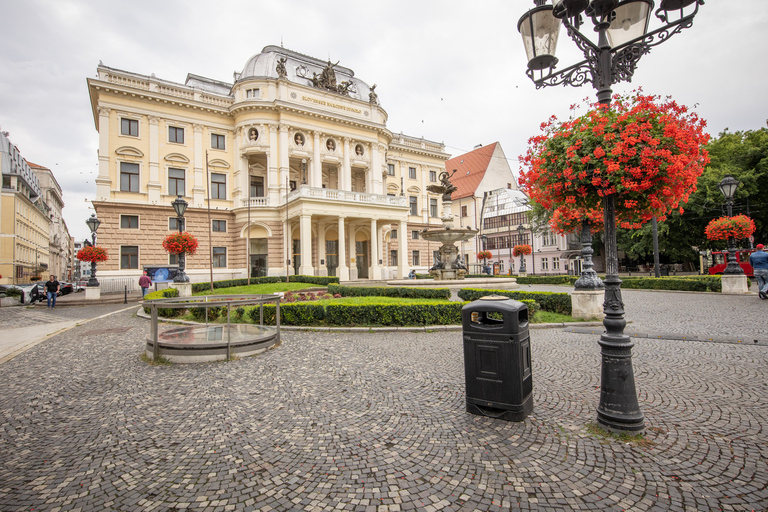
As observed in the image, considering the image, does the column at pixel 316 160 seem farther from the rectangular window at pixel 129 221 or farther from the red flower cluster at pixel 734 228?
the red flower cluster at pixel 734 228

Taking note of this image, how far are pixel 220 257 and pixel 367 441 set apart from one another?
31.8 meters

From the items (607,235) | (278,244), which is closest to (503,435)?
(607,235)

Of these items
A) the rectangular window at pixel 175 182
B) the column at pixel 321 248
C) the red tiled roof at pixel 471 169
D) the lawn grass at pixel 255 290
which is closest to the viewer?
the lawn grass at pixel 255 290

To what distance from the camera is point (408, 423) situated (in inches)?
159

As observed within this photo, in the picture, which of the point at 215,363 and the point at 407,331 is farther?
the point at 407,331

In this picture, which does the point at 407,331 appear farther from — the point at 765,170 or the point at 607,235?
the point at 765,170

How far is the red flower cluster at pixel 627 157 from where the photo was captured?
413cm

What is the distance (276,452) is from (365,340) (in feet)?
17.4

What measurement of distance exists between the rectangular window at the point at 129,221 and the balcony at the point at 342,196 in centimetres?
1227

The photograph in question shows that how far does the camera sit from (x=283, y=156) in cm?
3256

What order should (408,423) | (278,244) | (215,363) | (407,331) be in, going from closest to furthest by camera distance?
(408,423), (215,363), (407,331), (278,244)

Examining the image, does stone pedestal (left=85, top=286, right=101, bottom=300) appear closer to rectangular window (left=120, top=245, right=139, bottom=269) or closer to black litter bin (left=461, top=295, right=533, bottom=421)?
rectangular window (left=120, top=245, right=139, bottom=269)

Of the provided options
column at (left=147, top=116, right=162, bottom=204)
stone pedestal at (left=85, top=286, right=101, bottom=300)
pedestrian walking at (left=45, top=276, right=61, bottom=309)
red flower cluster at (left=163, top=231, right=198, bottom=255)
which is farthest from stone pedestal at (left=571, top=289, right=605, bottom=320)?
column at (left=147, top=116, right=162, bottom=204)

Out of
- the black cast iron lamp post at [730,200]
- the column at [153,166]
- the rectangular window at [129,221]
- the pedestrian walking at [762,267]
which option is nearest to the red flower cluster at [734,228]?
the black cast iron lamp post at [730,200]
